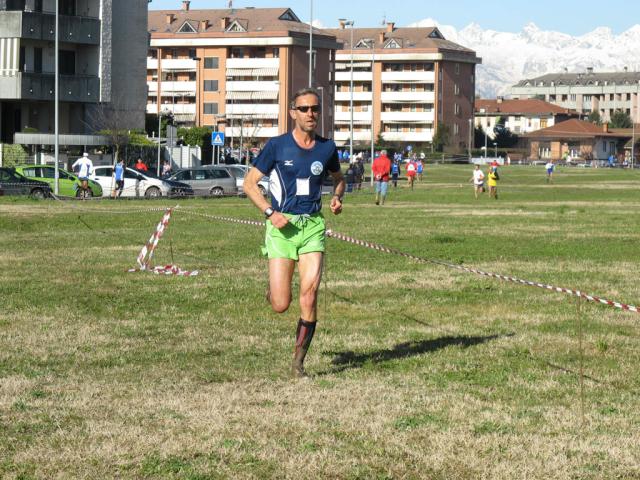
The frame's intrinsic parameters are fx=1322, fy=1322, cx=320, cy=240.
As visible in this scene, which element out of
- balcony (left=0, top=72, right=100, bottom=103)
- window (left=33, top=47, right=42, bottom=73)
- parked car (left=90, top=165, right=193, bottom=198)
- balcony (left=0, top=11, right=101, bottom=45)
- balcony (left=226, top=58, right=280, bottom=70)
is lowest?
parked car (left=90, top=165, right=193, bottom=198)

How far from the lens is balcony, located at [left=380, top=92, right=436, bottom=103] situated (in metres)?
172

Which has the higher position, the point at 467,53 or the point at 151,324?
the point at 467,53

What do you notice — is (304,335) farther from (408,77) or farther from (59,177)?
(408,77)

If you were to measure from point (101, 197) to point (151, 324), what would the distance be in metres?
35.3

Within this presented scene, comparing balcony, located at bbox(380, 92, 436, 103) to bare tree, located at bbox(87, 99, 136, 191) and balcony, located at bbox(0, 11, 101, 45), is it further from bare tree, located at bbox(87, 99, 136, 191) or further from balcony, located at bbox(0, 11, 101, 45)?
balcony, located at bbox(0, 11, 101, 45)

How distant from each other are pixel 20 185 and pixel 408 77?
130 meters

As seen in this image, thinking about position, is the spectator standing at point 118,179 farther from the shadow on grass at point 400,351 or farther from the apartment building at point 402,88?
the apartment building at point 402,88

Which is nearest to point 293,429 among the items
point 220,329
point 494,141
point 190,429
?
point 190,429

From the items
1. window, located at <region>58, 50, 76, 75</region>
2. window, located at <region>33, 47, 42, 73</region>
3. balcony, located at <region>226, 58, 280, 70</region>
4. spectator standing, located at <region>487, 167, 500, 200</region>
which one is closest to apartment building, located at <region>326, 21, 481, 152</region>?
balcony, located at <region>226, 58, 280, 70</region>

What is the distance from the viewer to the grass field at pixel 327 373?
7074mm

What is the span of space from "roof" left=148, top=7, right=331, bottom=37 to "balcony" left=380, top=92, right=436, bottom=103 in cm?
2383

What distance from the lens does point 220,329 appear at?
1234 cm

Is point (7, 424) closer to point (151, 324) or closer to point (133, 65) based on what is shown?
point (151, 324)

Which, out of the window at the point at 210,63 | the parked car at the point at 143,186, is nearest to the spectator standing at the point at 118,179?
the parked car at the point at 143,186
